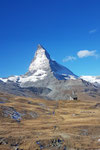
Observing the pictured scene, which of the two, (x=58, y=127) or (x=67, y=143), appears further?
(x=58, y=127)

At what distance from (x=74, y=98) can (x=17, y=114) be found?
8440 centimetres

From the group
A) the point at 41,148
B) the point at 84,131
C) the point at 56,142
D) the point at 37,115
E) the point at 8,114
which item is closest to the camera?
the point at 41,148

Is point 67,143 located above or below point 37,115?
below

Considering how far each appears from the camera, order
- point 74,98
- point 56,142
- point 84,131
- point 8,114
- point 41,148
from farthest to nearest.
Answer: point 74,98 < point 8,114 < point 84,131 < point 56,142 < point 41,148

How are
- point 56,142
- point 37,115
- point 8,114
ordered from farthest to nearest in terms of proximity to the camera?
point 37,115 → point 8,114 → point 56,142

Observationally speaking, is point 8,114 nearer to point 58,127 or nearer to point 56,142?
point 58,127

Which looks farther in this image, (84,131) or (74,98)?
(74,98)

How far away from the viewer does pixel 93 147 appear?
45.7 metres

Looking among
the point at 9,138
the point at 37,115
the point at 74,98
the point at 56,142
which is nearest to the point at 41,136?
the point at 56,142

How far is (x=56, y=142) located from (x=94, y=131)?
18.8 meters

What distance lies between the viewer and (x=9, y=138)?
45.5 meters

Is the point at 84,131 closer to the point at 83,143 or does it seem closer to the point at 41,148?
the point at 83,143

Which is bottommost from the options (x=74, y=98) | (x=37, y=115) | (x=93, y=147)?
(x=93, y=147)

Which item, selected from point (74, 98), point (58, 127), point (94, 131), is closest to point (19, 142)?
point (58, 127)
